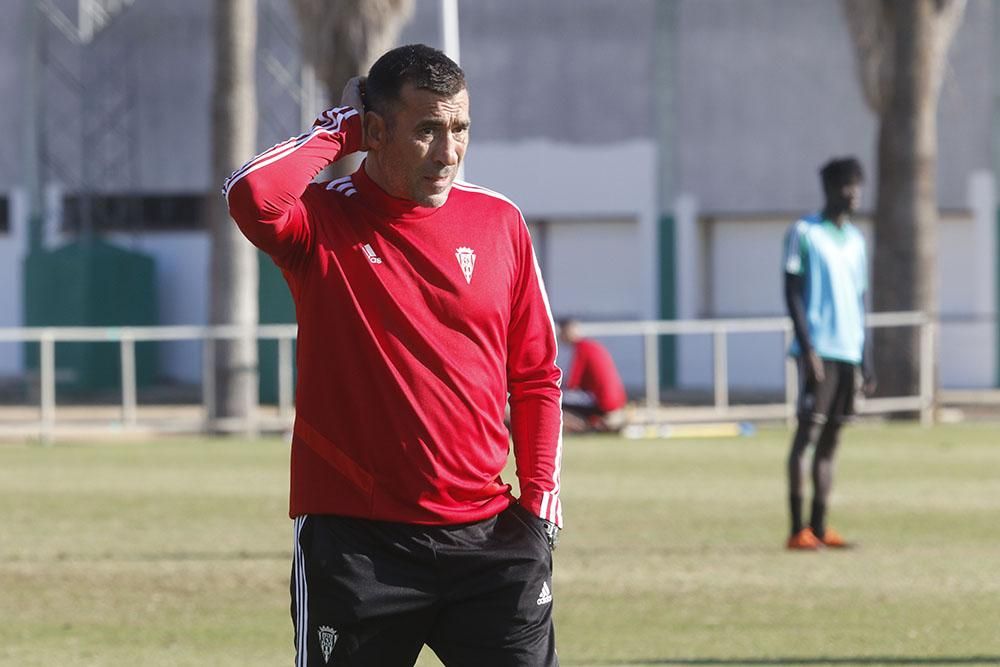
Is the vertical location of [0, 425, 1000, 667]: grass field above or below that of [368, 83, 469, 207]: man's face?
below

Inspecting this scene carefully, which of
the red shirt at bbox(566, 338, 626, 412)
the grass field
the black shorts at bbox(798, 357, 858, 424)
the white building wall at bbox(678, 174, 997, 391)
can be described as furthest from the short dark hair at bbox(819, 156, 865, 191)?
the white building wall at bbox(678, 174, 997, 391)

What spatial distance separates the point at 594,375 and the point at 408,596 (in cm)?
1696

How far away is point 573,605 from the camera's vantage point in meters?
10.1

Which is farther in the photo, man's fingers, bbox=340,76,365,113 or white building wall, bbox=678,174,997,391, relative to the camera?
white building wall, bbox=678,174,997,391

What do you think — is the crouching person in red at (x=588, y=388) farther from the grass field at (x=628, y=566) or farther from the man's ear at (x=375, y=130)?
the man's ear at (x=375, y=130)

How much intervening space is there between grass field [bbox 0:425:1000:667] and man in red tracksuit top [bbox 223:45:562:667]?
3.57 m

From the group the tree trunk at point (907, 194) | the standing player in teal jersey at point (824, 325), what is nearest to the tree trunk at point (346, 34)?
the tree trunk at point (907, 194)

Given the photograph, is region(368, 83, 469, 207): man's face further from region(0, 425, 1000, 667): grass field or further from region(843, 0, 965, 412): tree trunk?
region(843, 0, 965, 412): tree trunk

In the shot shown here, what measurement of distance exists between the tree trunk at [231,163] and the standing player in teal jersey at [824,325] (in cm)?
1294

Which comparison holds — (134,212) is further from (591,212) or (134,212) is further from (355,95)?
(355,95)

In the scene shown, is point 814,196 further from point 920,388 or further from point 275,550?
point 275,550

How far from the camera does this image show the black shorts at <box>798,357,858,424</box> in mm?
11805

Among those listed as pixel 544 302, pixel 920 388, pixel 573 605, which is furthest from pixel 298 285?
pixel 920 388

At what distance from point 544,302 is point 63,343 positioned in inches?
1213
